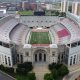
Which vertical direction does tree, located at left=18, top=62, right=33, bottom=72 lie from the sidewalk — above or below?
above

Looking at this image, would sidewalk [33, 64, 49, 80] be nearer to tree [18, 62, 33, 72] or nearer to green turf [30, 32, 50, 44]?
tree [18, 62, 33, 72]

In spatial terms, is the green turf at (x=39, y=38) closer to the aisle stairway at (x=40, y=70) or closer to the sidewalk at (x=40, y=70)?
the aisle stairway at (x=40, y=70)

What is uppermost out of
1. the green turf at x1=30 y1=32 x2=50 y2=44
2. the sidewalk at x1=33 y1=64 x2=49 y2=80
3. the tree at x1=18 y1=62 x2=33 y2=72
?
the green turf at x1=30 y1=32 x2=50 y2=44

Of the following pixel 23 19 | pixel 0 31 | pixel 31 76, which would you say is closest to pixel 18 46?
pixel 31 76

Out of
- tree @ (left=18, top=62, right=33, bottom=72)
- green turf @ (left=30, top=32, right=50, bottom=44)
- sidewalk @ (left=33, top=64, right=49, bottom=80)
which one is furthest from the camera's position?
green turf @ (left=30, top=32, right=50, bottom=44)

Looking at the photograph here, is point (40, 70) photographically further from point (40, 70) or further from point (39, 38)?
point (39, 38)

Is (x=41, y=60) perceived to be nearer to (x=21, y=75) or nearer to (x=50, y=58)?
(x=50, y=58)

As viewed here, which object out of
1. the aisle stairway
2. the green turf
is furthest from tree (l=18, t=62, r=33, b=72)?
the green turf

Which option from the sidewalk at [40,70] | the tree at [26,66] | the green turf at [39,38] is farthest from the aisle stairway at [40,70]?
the green turf at [39,38]
